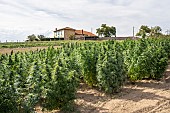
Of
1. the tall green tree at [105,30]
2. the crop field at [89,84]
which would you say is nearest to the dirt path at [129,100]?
the crop field at [89,84]

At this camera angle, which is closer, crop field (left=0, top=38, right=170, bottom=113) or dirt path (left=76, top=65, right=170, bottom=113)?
crop field (left=0, top=38, right=170, bottom=113)

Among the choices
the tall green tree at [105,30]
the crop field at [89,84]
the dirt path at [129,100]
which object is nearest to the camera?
the crop field at [89,84]

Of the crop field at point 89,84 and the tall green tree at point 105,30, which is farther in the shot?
the tall green tree at point 105,30

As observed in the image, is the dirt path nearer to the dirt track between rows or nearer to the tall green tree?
the dirt track between rows

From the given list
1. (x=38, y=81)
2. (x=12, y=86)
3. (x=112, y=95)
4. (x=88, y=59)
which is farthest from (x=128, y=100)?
(x=12, y=86)

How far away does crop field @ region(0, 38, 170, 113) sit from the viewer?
23.7 feet

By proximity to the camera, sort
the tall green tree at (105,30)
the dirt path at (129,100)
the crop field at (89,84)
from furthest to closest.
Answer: the tall green tree at (105,30) < the dirt path at (129,100) < the crop field at (89,84)

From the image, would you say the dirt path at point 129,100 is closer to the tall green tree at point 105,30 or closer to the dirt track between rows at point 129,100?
the dirt track between rows at point 129,100

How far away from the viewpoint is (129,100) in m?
9.08

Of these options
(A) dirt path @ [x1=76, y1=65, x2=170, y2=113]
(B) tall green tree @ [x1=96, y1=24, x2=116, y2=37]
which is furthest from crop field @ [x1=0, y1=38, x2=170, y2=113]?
(B) tall green tree @ [x1=96, y1=24, x2=116, y2=37]

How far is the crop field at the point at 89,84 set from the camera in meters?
7.21

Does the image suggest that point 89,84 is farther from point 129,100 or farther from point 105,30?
point 105,30

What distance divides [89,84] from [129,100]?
A: 2.15 meters

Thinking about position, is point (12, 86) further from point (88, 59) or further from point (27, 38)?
point (27, 38)
